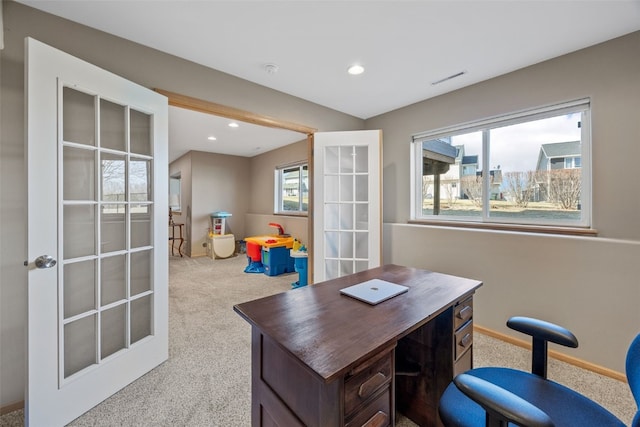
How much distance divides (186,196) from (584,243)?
7103 mm

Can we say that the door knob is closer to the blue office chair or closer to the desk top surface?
the desk top surface

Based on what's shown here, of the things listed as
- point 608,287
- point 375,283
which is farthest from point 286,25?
point 608,287

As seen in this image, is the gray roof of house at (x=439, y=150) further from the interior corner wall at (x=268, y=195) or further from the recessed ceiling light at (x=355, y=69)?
the interior corner wall at (x=268, y=195)

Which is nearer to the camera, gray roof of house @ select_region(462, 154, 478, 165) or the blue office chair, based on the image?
the blue office chair

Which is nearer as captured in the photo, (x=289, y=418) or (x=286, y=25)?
(x=289, y=418)

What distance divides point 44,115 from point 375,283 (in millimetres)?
2119

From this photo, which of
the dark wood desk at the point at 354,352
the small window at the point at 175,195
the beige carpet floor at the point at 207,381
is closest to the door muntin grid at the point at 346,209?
the beige carpet floor at the point at 207,381

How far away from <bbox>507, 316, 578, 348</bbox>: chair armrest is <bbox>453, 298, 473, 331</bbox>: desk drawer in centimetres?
24

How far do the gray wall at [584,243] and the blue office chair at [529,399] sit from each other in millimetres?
1343

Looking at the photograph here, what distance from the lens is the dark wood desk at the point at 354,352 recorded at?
2.78ft

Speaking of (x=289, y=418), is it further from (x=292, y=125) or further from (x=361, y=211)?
(x=292, y=125)

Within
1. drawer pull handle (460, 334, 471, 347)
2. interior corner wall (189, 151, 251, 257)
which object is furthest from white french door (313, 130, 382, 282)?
interior corner wall (189, 151, 251, 257)

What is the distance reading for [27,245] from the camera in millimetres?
1376

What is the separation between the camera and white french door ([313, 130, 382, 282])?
3078 mm
